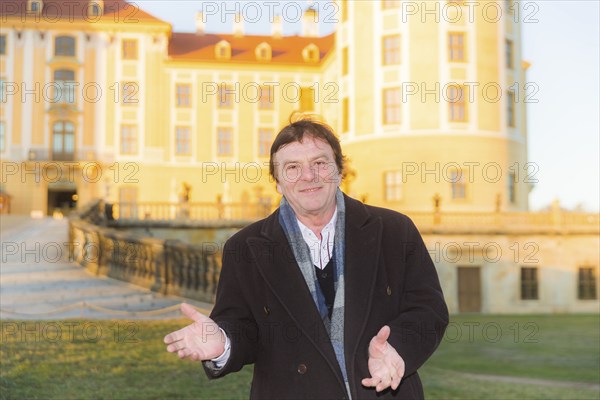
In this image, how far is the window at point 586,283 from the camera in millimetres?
31875

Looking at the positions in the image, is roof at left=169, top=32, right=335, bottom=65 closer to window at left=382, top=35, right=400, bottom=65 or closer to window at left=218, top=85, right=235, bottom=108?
window at left=218, top=85, right=235, bottom=108

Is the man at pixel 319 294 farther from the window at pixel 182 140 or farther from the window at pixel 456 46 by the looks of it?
the window at pixel 182 140

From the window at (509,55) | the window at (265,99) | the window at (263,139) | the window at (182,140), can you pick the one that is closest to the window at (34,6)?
the window at (182,140)

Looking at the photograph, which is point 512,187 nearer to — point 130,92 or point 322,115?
point 322,115

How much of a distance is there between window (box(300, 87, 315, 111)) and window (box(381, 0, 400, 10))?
11.9 meters

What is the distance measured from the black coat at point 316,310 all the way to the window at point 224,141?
42.1m

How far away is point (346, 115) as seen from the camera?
35.9 metres

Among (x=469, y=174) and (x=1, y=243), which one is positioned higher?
(x=469, y=174)

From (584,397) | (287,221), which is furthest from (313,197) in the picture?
(584,397)

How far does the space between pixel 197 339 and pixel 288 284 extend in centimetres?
48

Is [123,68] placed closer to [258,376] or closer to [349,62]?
[349,62]

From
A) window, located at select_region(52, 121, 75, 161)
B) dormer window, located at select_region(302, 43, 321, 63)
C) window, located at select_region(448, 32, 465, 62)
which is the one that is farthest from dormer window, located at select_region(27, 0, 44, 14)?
window, located at select_region(448, 32, 465, 62)

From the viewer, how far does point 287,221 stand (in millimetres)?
3316

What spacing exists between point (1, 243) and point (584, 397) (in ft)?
62.0
